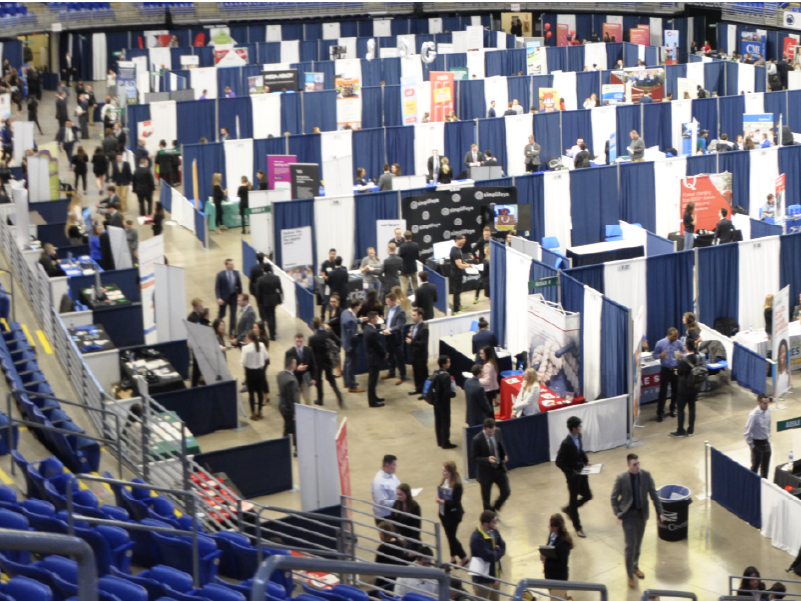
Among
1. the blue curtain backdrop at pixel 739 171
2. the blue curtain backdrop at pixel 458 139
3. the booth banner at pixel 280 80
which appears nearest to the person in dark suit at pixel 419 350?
the blue curtain backdrop at pixel 739 171

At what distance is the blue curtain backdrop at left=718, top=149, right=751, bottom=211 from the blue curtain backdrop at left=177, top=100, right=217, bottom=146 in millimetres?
14216

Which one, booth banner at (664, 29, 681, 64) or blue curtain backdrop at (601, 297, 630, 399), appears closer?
blue curtain backdrop at (601, 297, 630, 399)

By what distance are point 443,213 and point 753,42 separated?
25897mm

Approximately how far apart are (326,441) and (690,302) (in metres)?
8.17

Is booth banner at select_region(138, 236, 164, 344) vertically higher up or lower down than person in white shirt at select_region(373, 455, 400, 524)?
higher up

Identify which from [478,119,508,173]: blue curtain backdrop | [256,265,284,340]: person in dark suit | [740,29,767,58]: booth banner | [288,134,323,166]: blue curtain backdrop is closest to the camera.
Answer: [256,265,284,340]: person in dark suit

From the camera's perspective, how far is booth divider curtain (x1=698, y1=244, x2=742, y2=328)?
17.4m

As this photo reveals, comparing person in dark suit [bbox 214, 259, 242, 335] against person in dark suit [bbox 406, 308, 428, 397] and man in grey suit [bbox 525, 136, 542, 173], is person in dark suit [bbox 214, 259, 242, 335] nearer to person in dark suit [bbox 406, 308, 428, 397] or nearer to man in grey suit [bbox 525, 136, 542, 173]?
person in dark suit [bbox 406, 308, 428, 397]

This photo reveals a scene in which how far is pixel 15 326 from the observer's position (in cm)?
1484

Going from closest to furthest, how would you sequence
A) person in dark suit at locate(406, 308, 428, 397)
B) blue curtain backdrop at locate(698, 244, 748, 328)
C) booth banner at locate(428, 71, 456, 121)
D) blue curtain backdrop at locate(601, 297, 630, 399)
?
blue curtain backdrop at locate(601, 297, 630, 399) → person in dark suit at locate(406, 308, 428, 397) → blue curtain backdrop at locate(698, 244, 748, 328) → booth banner at locate(428, 71, 456, 121)

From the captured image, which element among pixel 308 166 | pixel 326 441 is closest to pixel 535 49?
pixel 308 166

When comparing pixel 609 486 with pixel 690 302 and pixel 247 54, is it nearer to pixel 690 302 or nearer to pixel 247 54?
pixel 690 302

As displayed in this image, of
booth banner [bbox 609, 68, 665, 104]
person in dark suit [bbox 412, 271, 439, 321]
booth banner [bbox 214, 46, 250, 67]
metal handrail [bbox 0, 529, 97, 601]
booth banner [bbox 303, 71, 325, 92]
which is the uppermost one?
booth banner [bbox 214, 46, 250, 67]

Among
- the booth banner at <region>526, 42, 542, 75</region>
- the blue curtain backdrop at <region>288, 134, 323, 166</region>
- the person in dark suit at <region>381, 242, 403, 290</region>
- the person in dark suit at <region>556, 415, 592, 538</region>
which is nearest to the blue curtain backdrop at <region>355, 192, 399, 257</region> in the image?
the person in dark suit at <region>381, 242, 403, 290</region>
